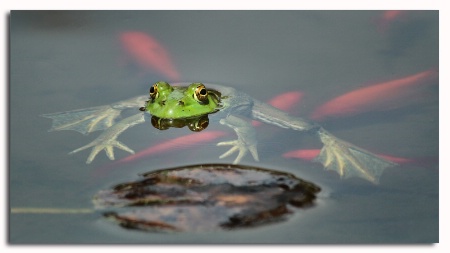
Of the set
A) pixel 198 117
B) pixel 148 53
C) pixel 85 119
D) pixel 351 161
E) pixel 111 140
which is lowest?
pixel 351 161

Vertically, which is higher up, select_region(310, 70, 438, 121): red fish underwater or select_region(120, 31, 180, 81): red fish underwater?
select_region(120, 31, 180, 81): red fish underwater

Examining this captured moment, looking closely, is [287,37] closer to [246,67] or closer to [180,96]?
[246,67]

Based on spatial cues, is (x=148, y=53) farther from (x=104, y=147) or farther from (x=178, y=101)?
(x=104, y=147)

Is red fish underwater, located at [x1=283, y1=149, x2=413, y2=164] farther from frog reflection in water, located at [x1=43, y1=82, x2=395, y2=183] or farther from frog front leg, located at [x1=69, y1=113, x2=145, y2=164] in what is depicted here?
frog front leg, located at [x1=69, y1=113, x2=145, y2=164]

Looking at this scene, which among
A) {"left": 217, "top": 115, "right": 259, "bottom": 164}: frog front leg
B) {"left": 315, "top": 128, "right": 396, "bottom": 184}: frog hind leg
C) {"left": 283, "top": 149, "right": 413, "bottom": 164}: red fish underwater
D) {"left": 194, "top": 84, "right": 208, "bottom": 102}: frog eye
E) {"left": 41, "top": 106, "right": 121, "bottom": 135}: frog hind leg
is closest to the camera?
{"left": 315, "top": 128, "right": 396, "bottom": 184}: frog hind leg

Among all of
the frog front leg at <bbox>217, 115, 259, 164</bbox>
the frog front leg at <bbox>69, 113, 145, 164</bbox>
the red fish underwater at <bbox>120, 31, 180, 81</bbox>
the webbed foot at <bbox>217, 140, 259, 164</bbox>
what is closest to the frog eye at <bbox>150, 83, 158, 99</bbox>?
the frog front leg at <bbox>69, 113, 145, 164</bbox>

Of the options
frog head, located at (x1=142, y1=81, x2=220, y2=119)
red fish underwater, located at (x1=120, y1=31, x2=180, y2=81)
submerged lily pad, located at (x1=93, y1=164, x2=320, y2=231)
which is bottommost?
submerged lily pad, located at (x1=93, y1=164, x2=320, y2=231)

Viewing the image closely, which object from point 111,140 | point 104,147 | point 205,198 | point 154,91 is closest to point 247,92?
point 154,91

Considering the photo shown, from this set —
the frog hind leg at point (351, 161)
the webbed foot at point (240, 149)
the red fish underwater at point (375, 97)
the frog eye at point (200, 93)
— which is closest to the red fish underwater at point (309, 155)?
the frog hind leg at point (351, 161)
